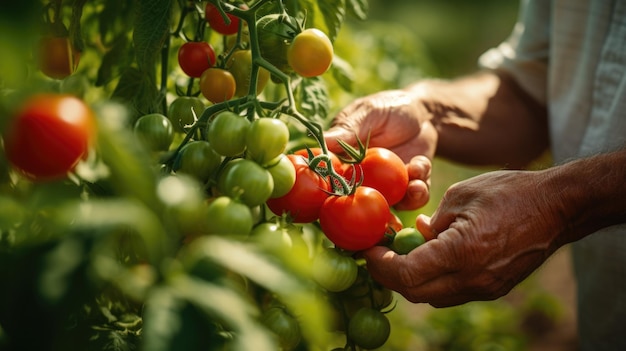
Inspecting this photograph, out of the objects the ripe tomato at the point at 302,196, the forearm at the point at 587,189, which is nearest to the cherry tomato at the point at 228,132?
the ripe tomato at the point at 302,196

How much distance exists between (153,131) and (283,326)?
1.14ft

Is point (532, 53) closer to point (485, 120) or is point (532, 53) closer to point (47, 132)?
point (485, 120)

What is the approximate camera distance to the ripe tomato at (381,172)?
1.06m

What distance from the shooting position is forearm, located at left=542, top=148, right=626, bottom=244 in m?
1.19

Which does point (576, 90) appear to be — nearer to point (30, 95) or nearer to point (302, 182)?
point (302, 182)

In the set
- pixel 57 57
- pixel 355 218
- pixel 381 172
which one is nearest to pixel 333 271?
pixel 355 218

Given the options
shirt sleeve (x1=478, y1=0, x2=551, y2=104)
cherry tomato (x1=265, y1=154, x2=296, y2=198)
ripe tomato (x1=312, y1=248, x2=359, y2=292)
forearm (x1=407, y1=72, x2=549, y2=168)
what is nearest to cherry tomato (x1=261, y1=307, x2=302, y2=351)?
ripe tomato (x1=312, y1=248, x2=359, y2=292)

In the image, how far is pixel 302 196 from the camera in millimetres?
951

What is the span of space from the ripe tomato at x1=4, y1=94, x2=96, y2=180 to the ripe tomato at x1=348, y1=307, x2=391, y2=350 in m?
0.57

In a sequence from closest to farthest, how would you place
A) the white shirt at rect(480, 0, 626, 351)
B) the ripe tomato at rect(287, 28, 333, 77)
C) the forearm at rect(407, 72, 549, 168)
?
the ripe tomato at rect(287, 28, 333, 77)
the white shirt at rect(480, 0, 626, 351)
the forearm at rect(407, 72, 549, 168)

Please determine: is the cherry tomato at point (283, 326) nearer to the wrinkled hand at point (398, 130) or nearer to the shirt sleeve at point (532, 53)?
the wrinkled hand at point (398, 130)

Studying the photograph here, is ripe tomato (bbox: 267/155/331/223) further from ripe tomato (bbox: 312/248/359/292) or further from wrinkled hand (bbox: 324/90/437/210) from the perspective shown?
wrinkled hand (bbox: 324/90/437/210)

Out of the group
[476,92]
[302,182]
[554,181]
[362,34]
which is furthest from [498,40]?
[302,182]

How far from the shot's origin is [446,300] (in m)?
1.14
